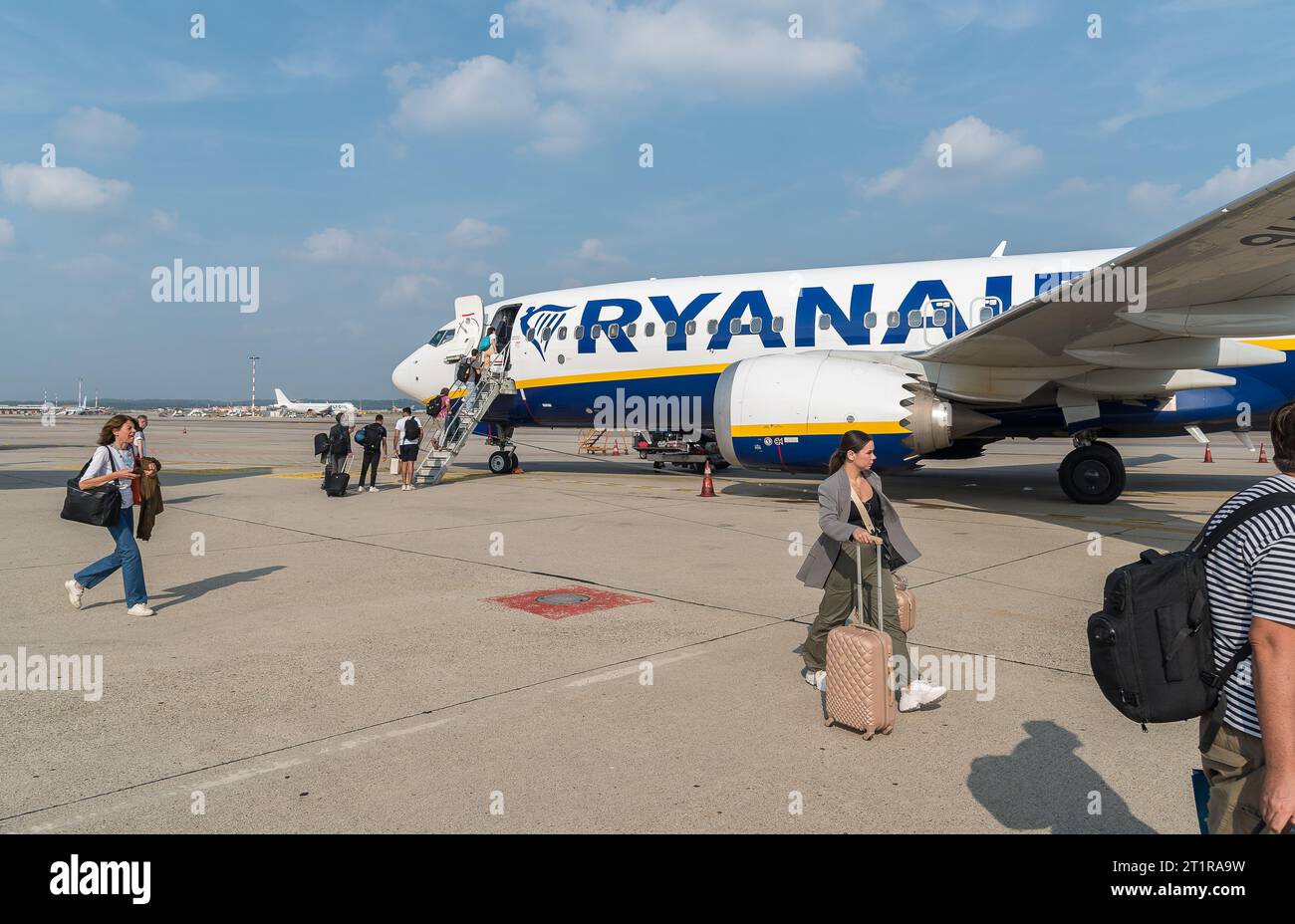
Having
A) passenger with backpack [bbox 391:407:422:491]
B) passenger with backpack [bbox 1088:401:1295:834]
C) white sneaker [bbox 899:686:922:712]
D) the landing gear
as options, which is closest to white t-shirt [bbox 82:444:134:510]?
white sneaker [bbox 899:686:922:712]

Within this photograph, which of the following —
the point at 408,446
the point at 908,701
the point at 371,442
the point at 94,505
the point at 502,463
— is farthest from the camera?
the point at 502,463

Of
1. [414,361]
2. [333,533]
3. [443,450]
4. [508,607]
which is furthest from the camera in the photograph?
[414,361]

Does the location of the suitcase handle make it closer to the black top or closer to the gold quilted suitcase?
the black top

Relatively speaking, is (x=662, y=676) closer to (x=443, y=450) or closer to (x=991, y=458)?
(x=443, y=450)

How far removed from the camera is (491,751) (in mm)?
4016

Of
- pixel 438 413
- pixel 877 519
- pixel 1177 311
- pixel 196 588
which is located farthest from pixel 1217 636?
pixel 438 413

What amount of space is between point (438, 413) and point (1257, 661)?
753 inches

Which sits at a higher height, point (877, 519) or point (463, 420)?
point (463, 420)

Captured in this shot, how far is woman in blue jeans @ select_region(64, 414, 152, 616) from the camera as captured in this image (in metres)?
6.58

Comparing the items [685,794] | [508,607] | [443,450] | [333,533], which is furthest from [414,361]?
[685,794]

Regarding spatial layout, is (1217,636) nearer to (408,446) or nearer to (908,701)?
(908,701)

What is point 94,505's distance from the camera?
6.48 metres

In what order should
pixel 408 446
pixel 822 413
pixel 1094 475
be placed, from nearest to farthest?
pixel 822 413 → pixel 1094 475 → pixel 408 446
